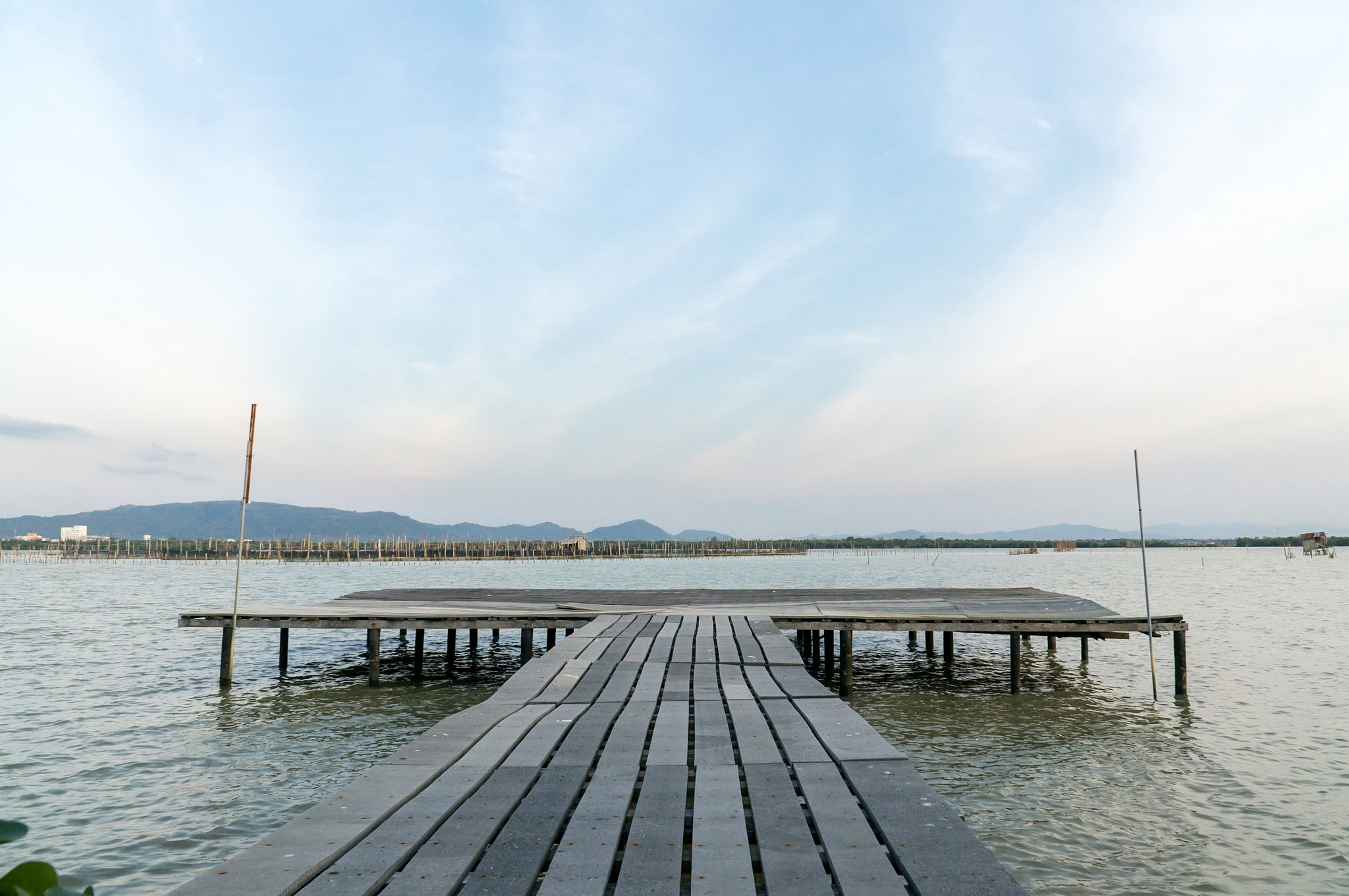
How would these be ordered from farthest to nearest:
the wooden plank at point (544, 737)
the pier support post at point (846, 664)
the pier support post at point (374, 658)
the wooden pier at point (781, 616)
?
the pier support post at point (374, 658) → the pier support post at point (846, 664) → the wooden pier at point (781, 616) → the wooden plank at point (544, 737)

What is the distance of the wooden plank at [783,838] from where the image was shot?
303 centimetres

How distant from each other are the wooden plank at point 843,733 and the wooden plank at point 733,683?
540 millimetres

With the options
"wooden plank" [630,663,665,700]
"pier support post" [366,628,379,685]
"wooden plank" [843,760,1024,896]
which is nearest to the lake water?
"pier support post" [366,628,379,685]

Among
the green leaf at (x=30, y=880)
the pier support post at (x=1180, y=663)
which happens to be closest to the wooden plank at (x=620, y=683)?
the green leaf at (x=30, y=880)

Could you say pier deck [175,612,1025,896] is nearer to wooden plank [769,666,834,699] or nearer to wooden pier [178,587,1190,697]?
wooden plank [769,666,834,699]

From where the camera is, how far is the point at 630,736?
5.27 m

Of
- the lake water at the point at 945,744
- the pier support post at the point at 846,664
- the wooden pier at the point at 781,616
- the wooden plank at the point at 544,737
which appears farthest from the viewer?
the pier support post at the point at 846,664

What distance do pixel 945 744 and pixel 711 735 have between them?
5.46 meters

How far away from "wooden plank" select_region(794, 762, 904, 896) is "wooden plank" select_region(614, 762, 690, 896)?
0.64 meters

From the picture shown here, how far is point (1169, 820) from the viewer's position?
6.99 m

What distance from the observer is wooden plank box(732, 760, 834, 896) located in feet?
9.93

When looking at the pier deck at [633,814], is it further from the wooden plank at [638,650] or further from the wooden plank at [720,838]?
the wooden plank at [638,650]

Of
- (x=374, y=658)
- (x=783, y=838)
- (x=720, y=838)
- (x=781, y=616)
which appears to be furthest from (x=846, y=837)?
(x=374, y=658)

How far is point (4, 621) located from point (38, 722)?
19.1 m
